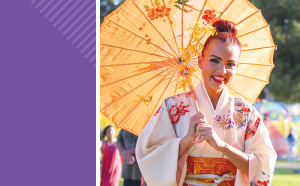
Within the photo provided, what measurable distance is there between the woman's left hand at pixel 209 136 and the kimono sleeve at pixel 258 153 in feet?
0.80

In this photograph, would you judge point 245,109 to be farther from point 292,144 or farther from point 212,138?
point 292,144

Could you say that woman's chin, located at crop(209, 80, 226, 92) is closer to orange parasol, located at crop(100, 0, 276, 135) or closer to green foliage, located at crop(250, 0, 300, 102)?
orange parasol, located at crop(100, 0, 276, 135)

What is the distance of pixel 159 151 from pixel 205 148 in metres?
0.29

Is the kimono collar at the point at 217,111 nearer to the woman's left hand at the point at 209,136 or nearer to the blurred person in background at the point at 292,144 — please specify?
the woman's left hand at the point at 209,136

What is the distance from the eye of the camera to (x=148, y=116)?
120 inches

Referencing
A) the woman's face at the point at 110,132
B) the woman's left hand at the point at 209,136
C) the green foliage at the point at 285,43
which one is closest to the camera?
the woman's left hand at the point at 209,136

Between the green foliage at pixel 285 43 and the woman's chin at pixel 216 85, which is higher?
the green foliage at pixel 285 43

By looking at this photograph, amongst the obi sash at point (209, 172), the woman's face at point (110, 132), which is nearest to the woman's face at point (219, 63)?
the obi sash at point (209, 172)

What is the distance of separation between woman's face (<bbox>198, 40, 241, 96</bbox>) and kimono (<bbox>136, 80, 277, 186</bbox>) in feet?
0.42

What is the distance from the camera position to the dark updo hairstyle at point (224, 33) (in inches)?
98.7
